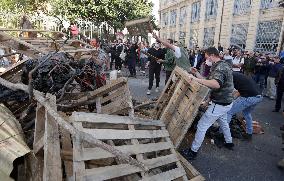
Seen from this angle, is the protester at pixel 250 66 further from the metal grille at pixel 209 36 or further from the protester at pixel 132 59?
the metal grille at pixel 209 36

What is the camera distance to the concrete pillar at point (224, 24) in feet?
70.4

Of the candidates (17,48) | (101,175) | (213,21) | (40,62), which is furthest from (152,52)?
(213,21)

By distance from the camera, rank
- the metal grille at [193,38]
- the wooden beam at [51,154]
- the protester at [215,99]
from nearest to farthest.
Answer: the wooden beam at [51,154]
the protester at [215,99]
the metal grille at [193,38]

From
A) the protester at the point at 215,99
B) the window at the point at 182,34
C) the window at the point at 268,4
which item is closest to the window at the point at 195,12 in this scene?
the window at the point at 182,34

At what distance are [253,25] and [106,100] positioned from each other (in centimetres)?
1619

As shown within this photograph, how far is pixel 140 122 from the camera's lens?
4.09 metres

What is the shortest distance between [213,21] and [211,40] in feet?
5.20

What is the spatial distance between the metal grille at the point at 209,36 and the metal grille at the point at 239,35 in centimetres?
304

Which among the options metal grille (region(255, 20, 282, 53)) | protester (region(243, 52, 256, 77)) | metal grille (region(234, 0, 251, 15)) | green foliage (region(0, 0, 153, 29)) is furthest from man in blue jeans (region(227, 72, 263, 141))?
green foliage (region(0, 0, 153, 29))

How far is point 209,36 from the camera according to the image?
81.6 ft

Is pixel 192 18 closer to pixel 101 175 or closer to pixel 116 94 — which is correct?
pixel 116 94

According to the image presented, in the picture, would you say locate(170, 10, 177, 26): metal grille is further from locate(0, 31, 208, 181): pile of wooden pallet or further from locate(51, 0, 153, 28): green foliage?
locate(0, 31, 208, 181): pile of wooden pallet

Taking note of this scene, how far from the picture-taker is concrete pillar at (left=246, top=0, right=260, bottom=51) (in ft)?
60.0

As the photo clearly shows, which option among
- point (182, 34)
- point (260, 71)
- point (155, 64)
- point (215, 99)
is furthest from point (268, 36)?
point (182, 34)
